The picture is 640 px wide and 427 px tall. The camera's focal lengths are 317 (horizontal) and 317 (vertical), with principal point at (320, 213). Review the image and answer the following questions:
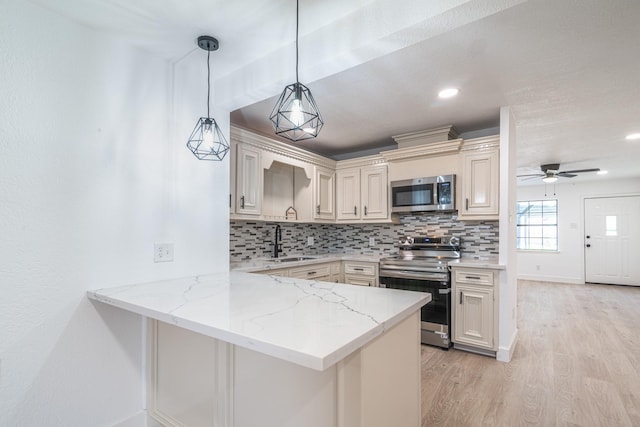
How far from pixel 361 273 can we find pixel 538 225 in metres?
6.01

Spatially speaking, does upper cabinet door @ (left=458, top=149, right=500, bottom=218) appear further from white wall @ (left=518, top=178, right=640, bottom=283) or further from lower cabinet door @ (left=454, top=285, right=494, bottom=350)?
white wall @ (left=518, top=178, right=640, bottom=283)

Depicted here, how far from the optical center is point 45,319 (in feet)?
5.00

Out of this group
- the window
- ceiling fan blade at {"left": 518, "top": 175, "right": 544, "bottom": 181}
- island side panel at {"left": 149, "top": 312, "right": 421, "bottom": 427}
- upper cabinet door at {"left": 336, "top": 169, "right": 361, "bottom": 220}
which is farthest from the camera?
the window

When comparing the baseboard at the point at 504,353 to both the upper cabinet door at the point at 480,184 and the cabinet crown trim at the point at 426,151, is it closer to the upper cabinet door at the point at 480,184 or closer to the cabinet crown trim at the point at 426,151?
the upper cabinet door at the point at 480,184

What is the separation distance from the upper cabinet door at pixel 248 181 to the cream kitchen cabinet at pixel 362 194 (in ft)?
4.55

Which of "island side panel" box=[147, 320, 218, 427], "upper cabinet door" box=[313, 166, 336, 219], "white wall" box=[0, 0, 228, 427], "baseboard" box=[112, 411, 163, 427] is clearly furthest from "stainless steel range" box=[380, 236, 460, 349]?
"baseboard" box=[112, 411, 163, 427]

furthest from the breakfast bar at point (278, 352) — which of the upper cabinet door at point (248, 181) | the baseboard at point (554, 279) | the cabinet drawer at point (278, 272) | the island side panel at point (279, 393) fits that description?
the baseboard at point (554, 279)

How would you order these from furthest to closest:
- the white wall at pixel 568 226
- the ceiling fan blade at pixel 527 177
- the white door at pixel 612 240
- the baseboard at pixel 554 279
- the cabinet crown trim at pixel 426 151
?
the baseboard at pixel 554 279 → the white wall at pixel 568 226 → the white door at pixel 612 240 → the ceiling fan blade at pixel 527 177 → the cabinet crown trim at pixel 426 151

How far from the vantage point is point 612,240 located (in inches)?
265

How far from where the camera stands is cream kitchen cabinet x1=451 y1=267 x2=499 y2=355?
2930 mm

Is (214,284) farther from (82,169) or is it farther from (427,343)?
(427,343)

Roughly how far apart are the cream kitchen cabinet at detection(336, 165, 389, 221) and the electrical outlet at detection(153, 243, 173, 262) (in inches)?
97.9

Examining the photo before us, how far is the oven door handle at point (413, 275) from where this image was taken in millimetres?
3148

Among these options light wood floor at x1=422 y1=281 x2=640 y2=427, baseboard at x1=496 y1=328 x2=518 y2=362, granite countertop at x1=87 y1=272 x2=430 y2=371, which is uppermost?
granite countertop at x1=87 y1=272 x2=430 y2=371
